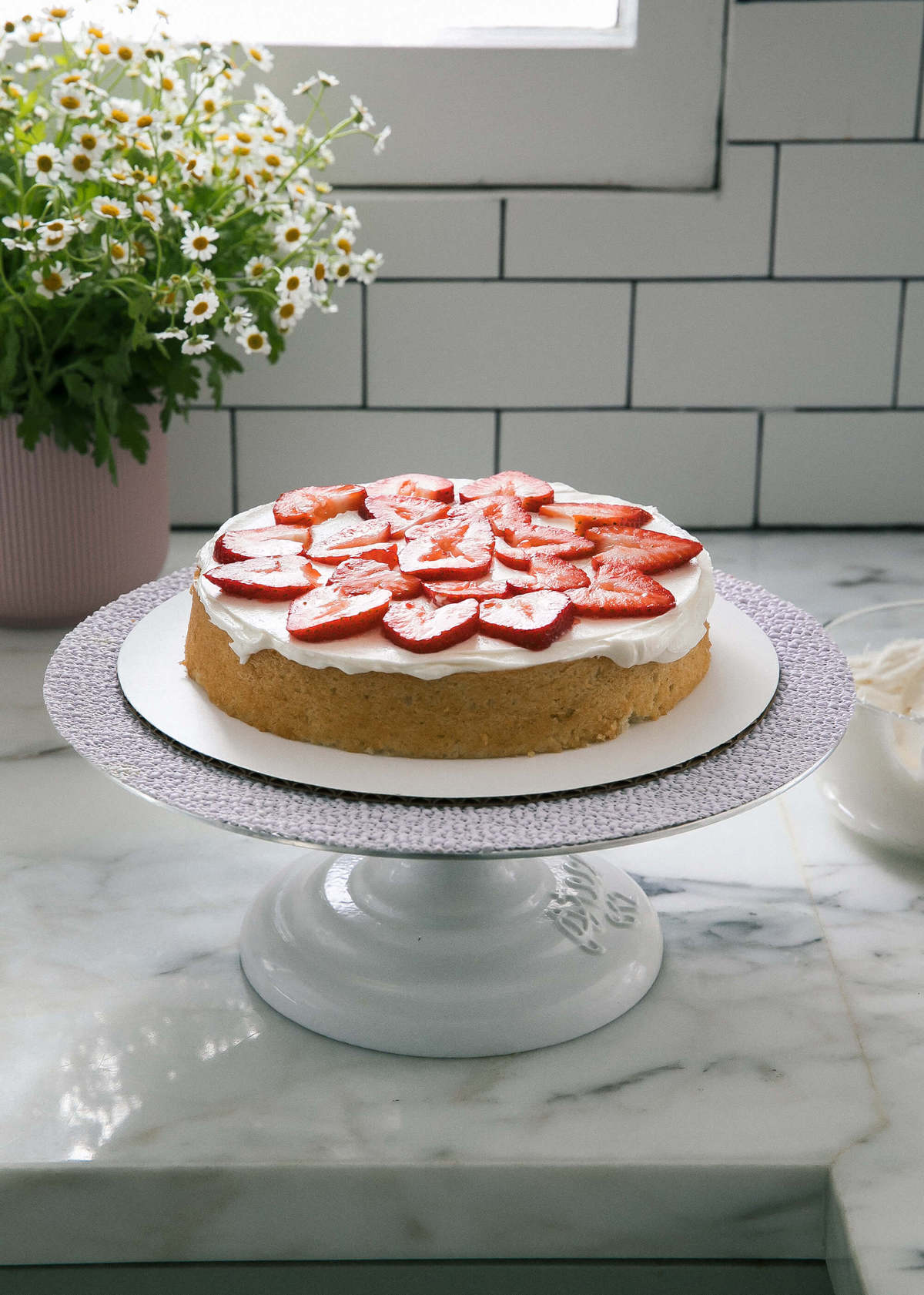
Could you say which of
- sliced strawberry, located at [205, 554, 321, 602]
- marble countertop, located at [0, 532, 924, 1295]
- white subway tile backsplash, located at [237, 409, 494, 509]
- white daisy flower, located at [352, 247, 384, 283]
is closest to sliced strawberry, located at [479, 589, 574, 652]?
sliced strawberry, located at [205, 554, 321, 602]

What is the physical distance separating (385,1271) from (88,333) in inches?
28.0

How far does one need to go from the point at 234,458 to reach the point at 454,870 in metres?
0.77

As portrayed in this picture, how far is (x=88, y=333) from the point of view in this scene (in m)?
1.01

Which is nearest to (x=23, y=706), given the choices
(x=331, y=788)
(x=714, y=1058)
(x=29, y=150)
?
(x=29, y=150)

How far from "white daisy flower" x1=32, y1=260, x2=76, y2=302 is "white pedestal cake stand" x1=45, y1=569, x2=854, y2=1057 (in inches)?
10.7

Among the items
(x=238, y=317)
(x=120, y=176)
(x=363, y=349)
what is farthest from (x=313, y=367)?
(x=120, y=176)

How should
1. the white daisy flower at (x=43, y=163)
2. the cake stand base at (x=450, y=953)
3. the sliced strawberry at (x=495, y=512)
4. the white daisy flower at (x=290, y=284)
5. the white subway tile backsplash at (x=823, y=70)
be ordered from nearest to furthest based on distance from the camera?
1. the cake stand base at (x=450, y=953)
2. the sliced strawberry at (x=495, y=512)
3. the white daisy flower at (x=43, y=163)
4. the white daisy flower at (x=290, y=284)
5. the white subway tile backsplash at (x=823, y=70)

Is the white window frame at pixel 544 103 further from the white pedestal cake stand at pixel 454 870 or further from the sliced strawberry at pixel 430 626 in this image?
the sliced strawberry at pixel 430 626

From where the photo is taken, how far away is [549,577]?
2.43 ft

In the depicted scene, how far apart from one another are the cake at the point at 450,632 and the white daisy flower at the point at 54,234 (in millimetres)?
278

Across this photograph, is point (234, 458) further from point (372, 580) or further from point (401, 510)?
point (372, 580)

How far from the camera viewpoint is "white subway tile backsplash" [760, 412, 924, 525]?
141cm

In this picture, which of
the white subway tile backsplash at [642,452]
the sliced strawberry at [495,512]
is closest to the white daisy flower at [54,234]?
the sliced strawberry at [495,512]

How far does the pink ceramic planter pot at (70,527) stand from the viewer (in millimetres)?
1096
